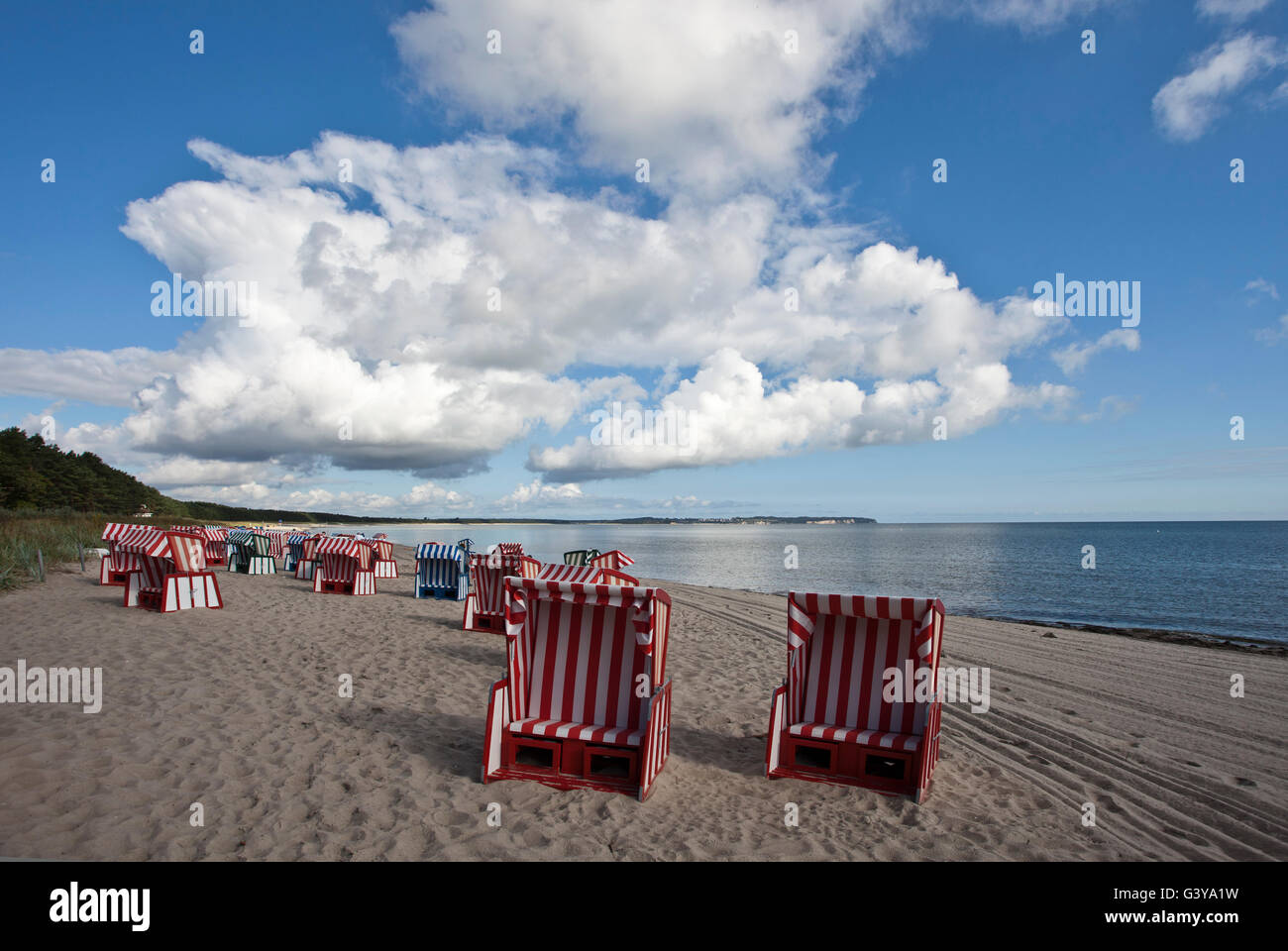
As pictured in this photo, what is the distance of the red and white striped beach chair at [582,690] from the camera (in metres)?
5.29

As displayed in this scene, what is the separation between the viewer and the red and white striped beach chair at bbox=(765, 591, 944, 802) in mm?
5430

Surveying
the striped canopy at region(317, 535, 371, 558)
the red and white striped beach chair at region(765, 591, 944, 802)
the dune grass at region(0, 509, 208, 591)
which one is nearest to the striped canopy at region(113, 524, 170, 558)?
the dune grass at region(0, 509, 208, 591)

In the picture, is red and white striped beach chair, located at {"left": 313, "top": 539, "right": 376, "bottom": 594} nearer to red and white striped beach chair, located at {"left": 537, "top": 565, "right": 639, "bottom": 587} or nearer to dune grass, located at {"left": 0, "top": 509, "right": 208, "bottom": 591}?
dune grass, located at {"left": 0, "top": 509, "right": 208, "bottom": 591}

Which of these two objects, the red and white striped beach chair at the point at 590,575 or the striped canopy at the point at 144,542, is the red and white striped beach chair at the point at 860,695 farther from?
the striped canopy at the point at 144,542

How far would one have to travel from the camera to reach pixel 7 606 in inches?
512

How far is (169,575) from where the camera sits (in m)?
12.8

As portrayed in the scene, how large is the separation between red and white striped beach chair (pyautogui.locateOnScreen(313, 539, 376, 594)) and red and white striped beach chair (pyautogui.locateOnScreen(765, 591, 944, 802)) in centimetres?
1367

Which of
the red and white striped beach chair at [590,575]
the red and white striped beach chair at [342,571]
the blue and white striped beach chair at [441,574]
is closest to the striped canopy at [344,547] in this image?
the red and white striped beach chair at [342,571]

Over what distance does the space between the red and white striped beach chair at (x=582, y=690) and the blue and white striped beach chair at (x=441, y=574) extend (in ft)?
38.1

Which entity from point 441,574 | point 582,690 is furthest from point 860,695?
point 441,574

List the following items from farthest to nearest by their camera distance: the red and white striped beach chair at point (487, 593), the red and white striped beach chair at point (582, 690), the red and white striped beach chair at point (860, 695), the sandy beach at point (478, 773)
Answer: the red and white striped beach chair at point (487, 593) < the red and white striped beach chair at point (860, 695) < the red and white striped beach chair at point (582, 690) < the sandy beach at point (478, 773)

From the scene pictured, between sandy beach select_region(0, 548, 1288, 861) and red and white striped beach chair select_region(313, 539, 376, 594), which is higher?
red and white striped beach chair select_region(313, 539, 376, 594)

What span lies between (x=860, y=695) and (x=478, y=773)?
330cm

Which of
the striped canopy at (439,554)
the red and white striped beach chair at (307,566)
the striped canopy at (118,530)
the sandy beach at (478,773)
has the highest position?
the striped canopy at (118,530)
